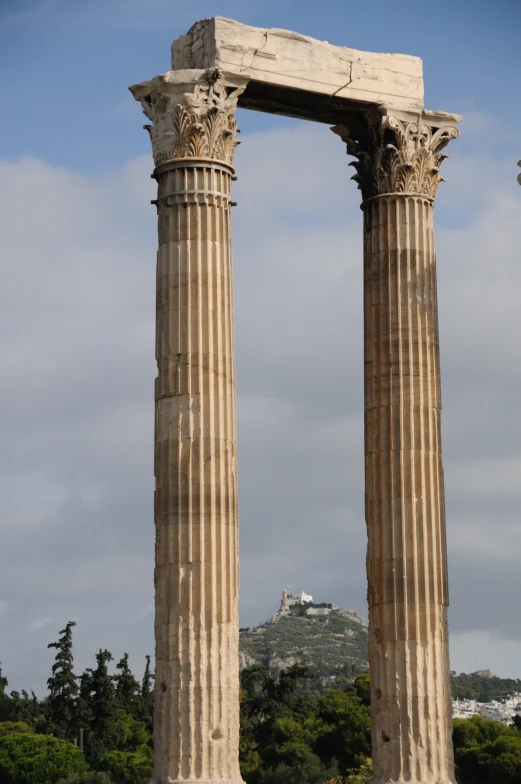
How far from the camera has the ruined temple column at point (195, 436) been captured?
46.2m

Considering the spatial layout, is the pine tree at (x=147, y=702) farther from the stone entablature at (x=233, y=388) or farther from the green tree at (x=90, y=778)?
the stone entablature at (x=233, y=388)

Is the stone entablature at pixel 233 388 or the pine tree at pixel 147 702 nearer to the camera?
the stone entablature at pixel 233 388

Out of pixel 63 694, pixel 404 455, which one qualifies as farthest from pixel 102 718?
pixel 404 455

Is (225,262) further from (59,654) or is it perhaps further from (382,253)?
(59,654)

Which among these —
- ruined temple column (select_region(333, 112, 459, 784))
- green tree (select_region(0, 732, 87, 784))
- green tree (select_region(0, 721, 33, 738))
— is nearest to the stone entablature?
ruined temple column (select_region(333, 112, 459, 784))

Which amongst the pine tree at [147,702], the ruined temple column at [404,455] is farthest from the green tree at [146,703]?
the ruined temple column at [404,455]

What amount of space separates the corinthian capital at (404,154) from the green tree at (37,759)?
9606 cm

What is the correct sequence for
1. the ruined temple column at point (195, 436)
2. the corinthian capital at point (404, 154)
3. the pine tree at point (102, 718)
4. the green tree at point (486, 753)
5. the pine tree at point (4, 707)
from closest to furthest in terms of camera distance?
the ruined temple column at point (195, 436), the corinthian capital at point (404, 154), the green tree at point (486, 753), the pine tree at point (102, 718), the pine tree at point (4, 707)

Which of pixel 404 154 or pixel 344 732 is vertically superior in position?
pixel 404 154

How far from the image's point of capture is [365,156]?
53.1 meters

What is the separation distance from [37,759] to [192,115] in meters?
101

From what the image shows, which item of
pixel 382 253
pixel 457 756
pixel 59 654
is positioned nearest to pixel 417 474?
pixel 382 253

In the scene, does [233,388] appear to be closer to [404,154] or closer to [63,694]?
[404,154]

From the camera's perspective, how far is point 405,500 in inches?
1976
